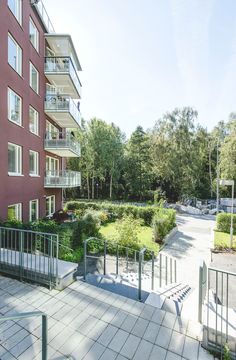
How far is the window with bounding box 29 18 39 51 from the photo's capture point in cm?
1412

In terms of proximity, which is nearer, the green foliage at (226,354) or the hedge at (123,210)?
the green foliage at (226,354)

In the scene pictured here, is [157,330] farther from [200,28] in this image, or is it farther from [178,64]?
[178,64]

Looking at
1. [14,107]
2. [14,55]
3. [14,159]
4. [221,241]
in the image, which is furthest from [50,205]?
[221,241]

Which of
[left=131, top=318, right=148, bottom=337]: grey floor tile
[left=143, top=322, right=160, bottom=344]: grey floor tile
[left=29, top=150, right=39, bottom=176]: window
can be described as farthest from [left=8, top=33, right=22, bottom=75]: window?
[left=143, top=322, right=160, bottom=344]: grey floor tile

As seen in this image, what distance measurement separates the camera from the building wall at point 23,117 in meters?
10.5

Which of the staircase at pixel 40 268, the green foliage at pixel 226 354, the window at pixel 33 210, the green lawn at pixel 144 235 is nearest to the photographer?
the green foliage at pixel 226 354

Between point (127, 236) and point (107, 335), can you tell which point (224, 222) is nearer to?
point (127, 236)

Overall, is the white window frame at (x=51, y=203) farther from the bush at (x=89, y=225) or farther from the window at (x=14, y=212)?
the bush at (x=89, y=225)

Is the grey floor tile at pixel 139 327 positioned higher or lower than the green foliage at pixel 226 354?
lower

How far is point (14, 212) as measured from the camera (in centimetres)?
1213

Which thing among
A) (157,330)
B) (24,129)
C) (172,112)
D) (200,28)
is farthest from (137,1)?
(172,112)

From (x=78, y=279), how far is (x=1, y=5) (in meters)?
12.3

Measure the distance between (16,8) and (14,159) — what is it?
8.14 metres

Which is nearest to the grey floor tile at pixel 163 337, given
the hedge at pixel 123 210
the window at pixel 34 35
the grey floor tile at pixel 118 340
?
the grey floor tile at pixel 118 340
